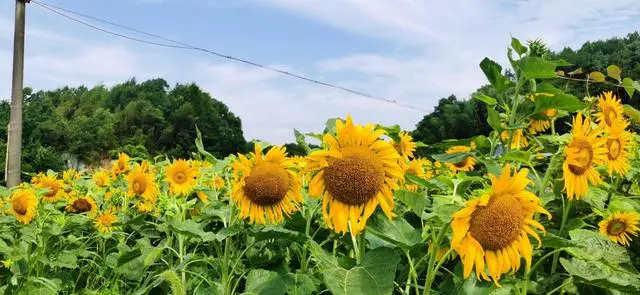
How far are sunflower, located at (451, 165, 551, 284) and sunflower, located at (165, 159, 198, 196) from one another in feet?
5.11

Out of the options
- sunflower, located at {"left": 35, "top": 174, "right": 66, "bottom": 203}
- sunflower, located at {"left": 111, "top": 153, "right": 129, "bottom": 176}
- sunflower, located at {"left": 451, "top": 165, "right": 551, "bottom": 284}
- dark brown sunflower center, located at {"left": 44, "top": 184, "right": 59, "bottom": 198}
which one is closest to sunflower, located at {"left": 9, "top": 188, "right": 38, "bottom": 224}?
sunflower, located at {"left": 35, "top": 174, "right": 66, "bottom": 203}

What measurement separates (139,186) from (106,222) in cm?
19

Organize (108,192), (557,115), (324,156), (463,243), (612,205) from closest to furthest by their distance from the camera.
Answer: (463,243)
(324,156)
(612,205)
(557,115)
(108,192)

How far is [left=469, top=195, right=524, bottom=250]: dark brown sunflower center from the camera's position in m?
1.12

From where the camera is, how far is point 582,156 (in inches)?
56.1

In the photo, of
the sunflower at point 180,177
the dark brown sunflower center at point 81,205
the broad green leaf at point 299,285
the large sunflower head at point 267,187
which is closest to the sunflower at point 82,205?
the dark brown sunflower center at point 81,205

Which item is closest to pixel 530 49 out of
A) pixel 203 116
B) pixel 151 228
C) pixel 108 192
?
pixel 151 228

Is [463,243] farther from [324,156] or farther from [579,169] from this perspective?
[579,169]

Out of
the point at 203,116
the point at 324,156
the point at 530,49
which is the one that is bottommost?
the point at 203,116

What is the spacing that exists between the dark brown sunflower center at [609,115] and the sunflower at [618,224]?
0.83ft

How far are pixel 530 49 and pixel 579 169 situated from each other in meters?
0.41

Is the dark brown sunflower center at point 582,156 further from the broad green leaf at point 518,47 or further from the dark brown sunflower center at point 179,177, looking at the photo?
the dark brown sunflower center at point 179,177

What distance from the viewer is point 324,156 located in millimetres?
1244

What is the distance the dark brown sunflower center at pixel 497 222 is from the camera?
1123 mm
